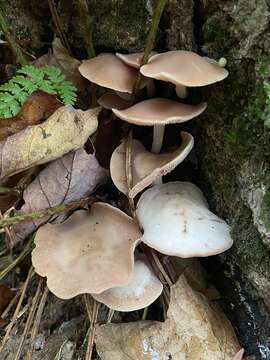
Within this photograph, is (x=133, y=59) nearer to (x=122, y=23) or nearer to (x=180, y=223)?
(x=122, y=23)

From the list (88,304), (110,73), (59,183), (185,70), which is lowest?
(88,304)

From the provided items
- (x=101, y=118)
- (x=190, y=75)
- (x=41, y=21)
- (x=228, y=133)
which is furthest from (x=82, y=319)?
(x=41, y=21)

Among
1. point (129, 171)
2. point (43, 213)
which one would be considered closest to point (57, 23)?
point (129, 171)

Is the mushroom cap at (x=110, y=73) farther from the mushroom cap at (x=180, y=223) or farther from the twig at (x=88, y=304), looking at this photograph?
the twig at (x=88, y=304)

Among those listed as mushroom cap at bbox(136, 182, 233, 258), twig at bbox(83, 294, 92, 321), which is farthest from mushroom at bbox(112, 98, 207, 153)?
twig at bbox(83, 294, 92, 321)

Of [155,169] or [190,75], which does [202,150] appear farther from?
[190,75]
